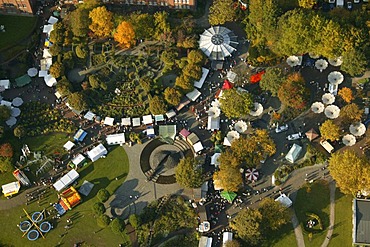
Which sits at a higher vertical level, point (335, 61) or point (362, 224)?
point (335, 61)

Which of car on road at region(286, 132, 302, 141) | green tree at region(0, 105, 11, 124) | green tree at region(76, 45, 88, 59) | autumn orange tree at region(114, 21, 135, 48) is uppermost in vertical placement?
autumn orange tree at region(114, 21, 135, 48)

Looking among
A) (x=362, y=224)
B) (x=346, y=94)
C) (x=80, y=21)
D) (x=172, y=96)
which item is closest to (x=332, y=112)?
(x=346, y=94)

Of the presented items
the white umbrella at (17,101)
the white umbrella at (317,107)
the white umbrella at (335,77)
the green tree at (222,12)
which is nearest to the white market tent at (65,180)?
the white umbrella at (17,101)

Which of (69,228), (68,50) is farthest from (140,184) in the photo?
(68,50)

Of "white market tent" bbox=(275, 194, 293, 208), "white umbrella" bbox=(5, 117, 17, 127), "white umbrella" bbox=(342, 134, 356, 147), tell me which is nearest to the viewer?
"white market tent" bbox=(275, 194, 293, 208)

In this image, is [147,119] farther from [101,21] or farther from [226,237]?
[226,237]

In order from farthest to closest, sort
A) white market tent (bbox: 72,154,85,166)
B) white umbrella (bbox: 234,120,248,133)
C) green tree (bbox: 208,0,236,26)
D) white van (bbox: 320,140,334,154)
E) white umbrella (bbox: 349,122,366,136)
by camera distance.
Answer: green tree (bbox: 208,0,236,26), white umbrella (bbox: 234,120,248,133), white market tent (bbox: 72,154,85,166), white umbrella (bbox: 349,122,366,136), white van (bbox: 320,140,334,154)

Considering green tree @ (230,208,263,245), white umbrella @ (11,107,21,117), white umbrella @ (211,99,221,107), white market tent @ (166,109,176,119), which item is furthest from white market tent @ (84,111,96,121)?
green tree @ (230,208,263,245)

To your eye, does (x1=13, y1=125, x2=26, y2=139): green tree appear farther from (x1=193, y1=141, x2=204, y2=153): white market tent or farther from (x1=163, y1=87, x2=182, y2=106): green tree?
(x1=193, y1=141, x2=204, y2=153): white market tent
